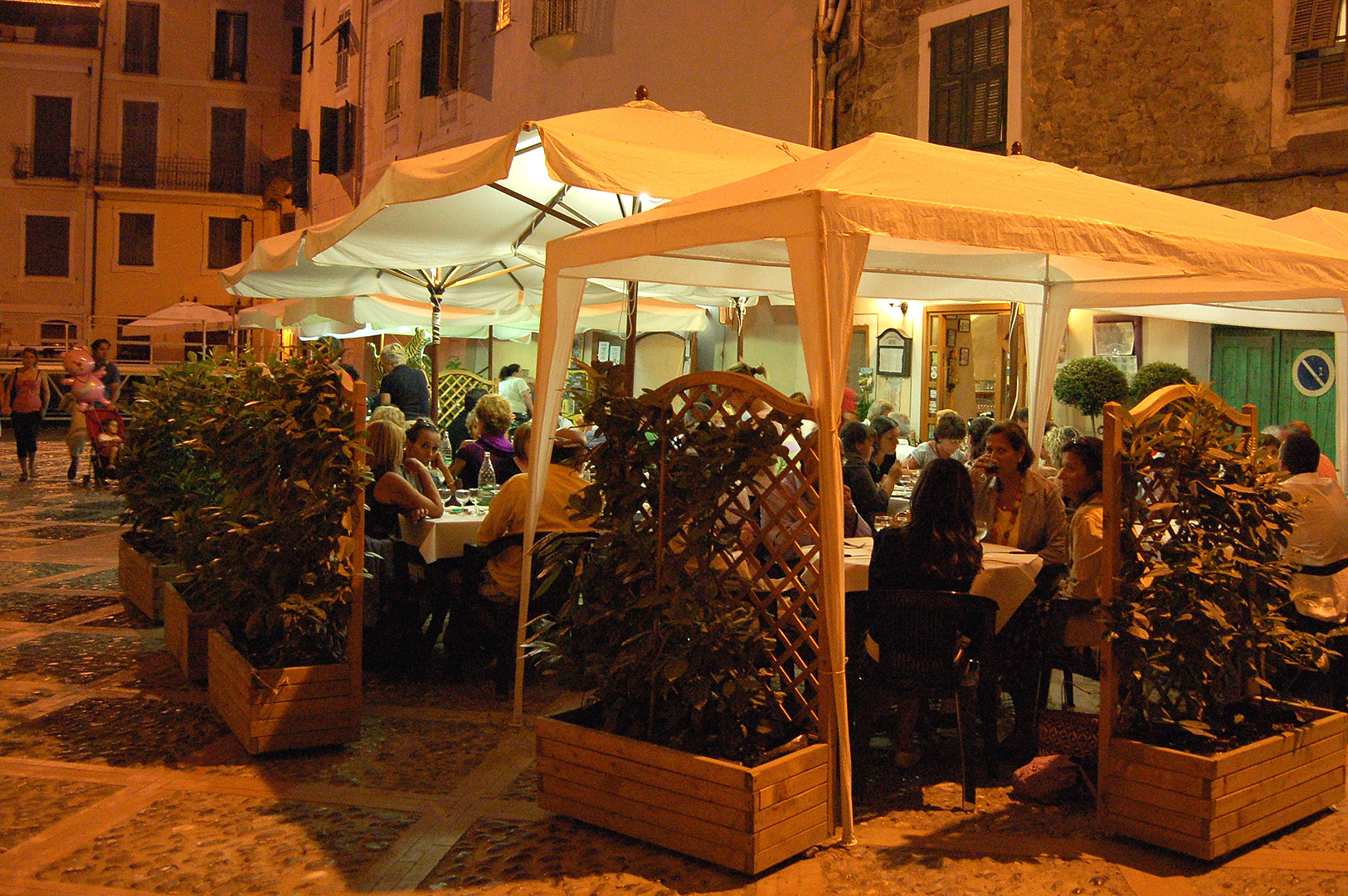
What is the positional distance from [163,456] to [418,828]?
164 inches

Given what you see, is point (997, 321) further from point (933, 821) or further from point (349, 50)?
point (349, 50)

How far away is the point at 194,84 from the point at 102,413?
73.2 feet

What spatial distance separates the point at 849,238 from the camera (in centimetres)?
382

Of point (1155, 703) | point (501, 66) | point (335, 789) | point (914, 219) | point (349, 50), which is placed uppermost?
point (349, 50)

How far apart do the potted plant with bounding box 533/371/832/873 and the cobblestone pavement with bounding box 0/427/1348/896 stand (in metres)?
0.16

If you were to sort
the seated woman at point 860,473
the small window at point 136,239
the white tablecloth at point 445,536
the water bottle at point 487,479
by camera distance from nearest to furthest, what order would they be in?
1. the white tablecloth at point 445,536
2. the seated woman at point 860,473
3. the water bottle at point 487,479
4. the small window at point 136,239

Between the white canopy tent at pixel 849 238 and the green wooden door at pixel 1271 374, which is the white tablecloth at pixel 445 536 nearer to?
the white canopy tent at pixel 849 238

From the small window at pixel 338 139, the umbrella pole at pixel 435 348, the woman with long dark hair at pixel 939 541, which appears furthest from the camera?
the small window at pixel 338 139

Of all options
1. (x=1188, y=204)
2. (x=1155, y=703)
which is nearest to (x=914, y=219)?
(x=1155, y=703)

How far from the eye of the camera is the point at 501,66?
59.2 feet

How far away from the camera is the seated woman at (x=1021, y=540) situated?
4824mm

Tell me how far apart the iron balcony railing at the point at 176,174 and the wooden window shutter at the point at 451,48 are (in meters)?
17.3

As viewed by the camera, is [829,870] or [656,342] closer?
[829,870]

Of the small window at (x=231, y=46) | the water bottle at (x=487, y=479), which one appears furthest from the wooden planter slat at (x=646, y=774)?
the small window at (x=231, y=46)
